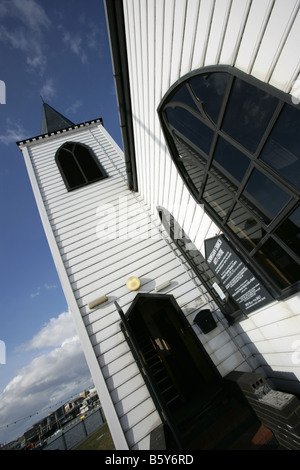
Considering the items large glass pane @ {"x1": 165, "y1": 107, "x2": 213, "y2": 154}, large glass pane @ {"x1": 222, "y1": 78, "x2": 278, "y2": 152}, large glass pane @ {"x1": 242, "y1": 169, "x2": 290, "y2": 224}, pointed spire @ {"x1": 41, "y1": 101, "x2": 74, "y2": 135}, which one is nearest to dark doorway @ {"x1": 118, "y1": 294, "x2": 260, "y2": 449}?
large glass pane @ {"x1": 242, "y1": 169, "x2": 290, "y2": 224}

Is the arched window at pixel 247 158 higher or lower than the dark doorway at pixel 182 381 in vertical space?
higher

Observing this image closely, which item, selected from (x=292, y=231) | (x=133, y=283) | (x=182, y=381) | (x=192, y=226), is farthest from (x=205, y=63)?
(x=182, y=381)

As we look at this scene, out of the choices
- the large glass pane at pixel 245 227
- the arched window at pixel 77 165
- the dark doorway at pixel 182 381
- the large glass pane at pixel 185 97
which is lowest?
the dark doorway at pixel 182 381

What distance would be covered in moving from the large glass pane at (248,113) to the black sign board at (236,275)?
A: 177cm

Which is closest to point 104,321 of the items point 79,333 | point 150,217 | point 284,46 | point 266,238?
point 79,333

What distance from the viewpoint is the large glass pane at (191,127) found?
10.5 feet

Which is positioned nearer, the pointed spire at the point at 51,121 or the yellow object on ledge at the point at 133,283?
the yellow object on ledge at the point at 133,283

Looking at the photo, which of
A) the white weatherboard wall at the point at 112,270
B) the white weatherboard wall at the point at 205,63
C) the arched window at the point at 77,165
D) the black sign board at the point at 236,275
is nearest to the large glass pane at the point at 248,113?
the white weatherboard wall at the point at 205,63

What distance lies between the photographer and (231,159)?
289cm

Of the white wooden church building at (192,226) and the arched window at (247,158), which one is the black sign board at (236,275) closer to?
the white wooden church building at (192,226)

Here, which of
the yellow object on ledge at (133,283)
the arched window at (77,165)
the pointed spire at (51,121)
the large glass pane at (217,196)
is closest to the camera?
the large glass pane at (217,196)

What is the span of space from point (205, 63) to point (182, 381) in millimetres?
6756

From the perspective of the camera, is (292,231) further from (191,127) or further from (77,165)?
(77,165)

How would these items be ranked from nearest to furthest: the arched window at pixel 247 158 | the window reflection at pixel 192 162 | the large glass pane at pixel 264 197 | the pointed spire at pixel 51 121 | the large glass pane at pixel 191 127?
1. the arched window at pixel 247 158
2. the large glass pane at pixel 264 197
3. the large glass pane at pixel 191 127
4. the window reflection at pixel 192 162
5. the pointed spire at pixel 51 121
